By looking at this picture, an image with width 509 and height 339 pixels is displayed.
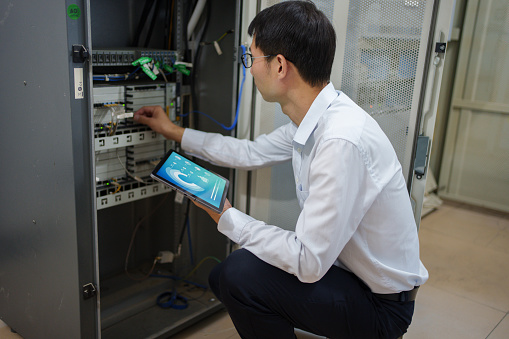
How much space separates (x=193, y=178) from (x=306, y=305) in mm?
520

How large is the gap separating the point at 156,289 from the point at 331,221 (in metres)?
1.30

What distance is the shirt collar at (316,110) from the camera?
137 centimetres

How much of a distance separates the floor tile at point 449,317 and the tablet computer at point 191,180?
117 centimetres

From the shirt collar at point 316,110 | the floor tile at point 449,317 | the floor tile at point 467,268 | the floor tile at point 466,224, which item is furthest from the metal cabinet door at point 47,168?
the floor tile at point 466,224

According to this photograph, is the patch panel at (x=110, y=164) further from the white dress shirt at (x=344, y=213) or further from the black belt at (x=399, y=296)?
the black belt at (x=399, y=296)

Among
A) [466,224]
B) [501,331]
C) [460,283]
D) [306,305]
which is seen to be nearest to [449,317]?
[501,331]

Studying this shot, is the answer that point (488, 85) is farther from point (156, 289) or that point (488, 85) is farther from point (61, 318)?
point (61, 318)

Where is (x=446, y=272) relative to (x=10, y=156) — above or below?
below

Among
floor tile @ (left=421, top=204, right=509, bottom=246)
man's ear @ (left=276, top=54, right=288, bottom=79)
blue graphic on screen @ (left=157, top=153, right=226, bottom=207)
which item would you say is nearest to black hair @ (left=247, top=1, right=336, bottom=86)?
man's ear @ (left=276, top=54, right=288, bottom=79)

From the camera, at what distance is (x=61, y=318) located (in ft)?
5.27

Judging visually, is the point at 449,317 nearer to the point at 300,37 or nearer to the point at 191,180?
the point at 191,180

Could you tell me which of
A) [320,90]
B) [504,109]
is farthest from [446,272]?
[320,90]

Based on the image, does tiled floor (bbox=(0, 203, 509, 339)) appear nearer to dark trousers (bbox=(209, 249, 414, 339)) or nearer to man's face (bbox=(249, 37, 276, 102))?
dark trousers (bbox=(209, 249, 414, 339))

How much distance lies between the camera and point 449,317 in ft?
7.35
